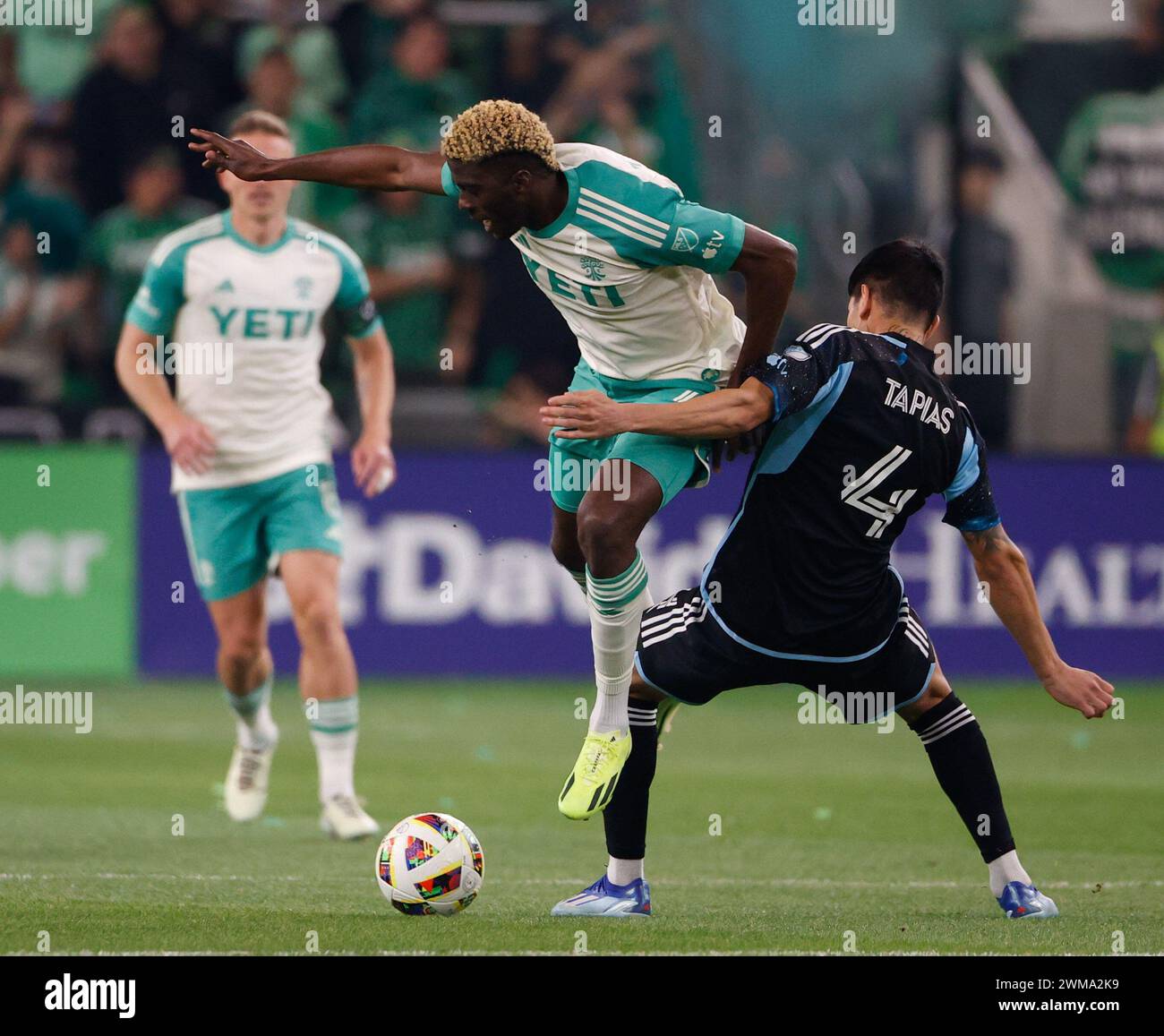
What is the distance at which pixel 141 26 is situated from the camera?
538 inches

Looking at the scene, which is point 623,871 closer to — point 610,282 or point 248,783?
point 610,282

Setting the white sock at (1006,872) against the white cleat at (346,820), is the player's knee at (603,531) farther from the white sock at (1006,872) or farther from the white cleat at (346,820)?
the white cleat at (346,820)

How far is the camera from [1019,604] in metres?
5.65

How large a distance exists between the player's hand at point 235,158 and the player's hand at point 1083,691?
276 centimetres

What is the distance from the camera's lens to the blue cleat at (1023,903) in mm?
5824

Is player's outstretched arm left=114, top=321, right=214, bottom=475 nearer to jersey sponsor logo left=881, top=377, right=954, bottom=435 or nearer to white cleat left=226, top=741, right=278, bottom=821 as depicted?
white cleat left=226, top=741, right=278, bottom=821

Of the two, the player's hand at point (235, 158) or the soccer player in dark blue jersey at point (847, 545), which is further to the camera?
the player's hand at point (235, 158)

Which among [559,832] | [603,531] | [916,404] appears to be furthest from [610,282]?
[559,832]

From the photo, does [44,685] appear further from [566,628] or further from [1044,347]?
[1044,347]

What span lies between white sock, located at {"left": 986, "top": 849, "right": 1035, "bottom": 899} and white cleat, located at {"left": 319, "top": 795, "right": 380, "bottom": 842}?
261cm

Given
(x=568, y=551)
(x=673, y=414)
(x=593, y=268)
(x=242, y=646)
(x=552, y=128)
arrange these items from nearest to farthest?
1. (x=673, y=414)
2. (x=593, y=268)
3. (x=568, y=551)
4. (x=242, y=646)
5. (x=552, y=128)
